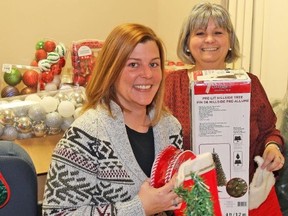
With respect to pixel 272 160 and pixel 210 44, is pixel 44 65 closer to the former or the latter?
pixel 210 44

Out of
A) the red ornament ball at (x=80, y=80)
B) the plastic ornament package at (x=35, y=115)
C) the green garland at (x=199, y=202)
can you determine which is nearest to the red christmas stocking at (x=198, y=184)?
the green garland at (x=199, y=202)

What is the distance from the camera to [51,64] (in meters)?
2.11

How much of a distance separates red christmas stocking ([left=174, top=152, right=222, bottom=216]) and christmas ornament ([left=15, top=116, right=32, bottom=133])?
93 centimetres

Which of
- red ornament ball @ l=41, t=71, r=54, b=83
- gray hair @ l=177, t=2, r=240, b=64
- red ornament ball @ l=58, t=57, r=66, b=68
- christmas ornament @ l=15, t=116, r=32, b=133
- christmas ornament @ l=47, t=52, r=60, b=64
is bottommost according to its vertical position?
christmas ornament @ l=15, t=116, r=32, b=133

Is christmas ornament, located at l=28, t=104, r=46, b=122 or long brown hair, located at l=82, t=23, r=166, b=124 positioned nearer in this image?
long brown hair, located at l=82, t=23, r=166, b=124

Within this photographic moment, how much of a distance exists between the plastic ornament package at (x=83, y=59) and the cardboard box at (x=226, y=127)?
0.82 meters

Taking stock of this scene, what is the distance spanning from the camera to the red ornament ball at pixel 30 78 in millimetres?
2070

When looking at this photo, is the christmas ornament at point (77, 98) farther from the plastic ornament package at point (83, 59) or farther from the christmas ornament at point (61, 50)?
the christmas ornament at point (61, 50)

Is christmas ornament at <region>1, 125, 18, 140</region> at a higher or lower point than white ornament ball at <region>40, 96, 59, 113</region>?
lower

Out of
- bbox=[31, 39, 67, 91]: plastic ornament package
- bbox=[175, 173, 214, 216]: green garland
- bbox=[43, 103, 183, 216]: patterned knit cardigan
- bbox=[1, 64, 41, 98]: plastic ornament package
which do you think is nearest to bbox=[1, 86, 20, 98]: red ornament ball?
bbox=[1, 64, 41, 98]: plastic ornament package

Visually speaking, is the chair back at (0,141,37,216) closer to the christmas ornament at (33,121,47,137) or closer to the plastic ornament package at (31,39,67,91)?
the christmas ornament at (33,121,47,137)

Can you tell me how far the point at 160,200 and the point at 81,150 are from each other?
0.24 m

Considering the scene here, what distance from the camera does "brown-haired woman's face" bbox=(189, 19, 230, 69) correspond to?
1657 millimetres

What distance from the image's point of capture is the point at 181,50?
1.78 metres
